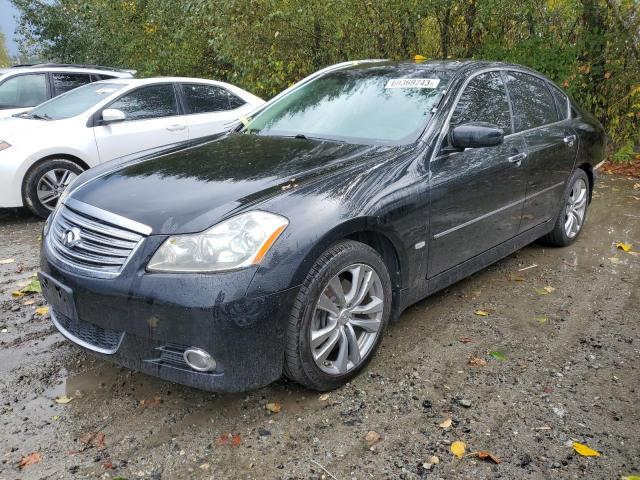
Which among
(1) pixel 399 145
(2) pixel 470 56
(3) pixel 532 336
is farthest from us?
(2) pixel 470 56

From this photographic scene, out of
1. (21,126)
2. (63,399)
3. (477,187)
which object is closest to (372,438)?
(63,399)

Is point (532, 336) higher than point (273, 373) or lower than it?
lower

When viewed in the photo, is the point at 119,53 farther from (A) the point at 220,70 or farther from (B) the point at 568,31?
(B) the point at 568,31

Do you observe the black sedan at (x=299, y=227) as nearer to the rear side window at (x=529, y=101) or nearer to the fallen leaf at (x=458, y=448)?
the rear side window at (x=529, y=101)

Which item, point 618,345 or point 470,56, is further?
point 470,56

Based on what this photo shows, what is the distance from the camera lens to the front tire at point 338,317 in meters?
2.71

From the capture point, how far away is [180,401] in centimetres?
296

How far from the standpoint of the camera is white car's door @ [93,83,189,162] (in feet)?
22.4

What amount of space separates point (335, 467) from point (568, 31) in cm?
871

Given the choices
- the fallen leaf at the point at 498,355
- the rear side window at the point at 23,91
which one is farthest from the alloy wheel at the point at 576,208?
the rear side window at the point at 23,91

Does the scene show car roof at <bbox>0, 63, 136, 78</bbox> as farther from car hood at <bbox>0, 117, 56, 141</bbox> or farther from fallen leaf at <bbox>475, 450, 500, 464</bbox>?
fallen leaf at <bbox>475, 450, 500, 464</bbox>

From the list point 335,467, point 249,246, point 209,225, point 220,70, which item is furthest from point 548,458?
point 220,70

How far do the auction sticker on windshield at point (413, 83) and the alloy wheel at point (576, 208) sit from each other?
2.12 m

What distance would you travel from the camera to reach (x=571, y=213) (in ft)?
17.5
